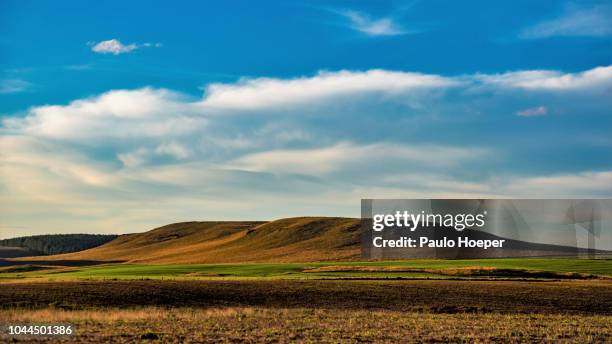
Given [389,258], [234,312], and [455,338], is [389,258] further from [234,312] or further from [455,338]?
[455,338]

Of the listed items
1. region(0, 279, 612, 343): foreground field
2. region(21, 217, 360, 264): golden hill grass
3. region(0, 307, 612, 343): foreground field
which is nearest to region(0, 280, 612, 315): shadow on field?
region(0, 279, 612, 343): foreground field

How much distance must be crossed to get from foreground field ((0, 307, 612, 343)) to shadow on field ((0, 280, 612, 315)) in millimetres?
3986

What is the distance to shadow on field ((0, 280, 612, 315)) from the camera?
134ft

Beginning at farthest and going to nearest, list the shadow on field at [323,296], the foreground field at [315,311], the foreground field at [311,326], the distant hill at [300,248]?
the distant hill at [300,248] → the shadow on field at [323,296] → the foreground field at [315,311] → the foreground field at [311,326]

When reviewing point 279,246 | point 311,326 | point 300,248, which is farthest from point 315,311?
point 279,246

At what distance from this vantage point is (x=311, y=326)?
28594 millimetres

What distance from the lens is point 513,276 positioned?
68.8 m

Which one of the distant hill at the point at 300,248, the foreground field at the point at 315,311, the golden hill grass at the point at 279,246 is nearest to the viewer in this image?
the foreground field at the point at 315,311

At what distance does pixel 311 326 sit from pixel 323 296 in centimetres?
1809

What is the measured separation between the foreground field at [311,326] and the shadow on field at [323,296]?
399 cm

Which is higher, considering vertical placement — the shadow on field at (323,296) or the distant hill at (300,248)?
the distant hill at (300,248)

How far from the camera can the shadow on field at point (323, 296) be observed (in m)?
40.9

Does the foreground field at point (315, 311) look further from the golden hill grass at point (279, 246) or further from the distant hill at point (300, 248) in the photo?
the golden hill grass at point (279, 246)

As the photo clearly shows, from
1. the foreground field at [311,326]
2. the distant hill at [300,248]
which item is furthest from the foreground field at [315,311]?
the distant hill at [300,248]
